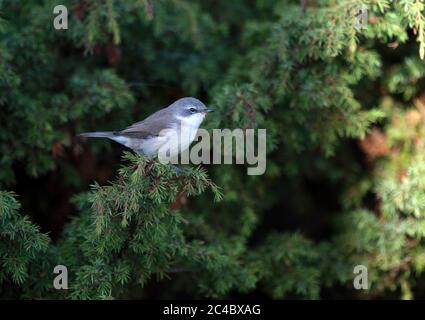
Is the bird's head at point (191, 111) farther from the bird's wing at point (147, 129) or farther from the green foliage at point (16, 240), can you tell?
the green foliage at point (16, 240)

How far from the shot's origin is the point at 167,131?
15.7ft

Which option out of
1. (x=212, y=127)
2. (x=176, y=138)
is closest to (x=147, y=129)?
(x=176, y=138)

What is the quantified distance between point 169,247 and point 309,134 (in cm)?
177

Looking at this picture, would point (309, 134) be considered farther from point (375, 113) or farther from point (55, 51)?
point (55, 51)

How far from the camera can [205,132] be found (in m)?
4.69

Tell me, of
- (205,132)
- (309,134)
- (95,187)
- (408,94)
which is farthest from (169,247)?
(408,94)

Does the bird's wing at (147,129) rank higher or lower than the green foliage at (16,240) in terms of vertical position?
higher

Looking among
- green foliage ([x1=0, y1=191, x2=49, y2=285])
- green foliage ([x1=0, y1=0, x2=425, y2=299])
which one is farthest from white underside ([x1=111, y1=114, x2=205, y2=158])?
green foliage ([x1=0, y1=191, x2=49, y2=285])

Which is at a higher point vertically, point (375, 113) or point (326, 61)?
point (326, 61)

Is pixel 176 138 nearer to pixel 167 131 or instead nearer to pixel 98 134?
pixel 167 131

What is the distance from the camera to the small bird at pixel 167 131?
186 inches

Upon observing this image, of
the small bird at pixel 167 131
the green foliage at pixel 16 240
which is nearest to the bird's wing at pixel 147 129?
the small bird at pixel 167 131

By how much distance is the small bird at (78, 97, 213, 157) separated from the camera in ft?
15.5

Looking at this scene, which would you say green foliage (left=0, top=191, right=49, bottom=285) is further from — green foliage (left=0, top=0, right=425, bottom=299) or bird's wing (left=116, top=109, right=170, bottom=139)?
bird's wing (left=116, top=109, right=170, bottom=139)
